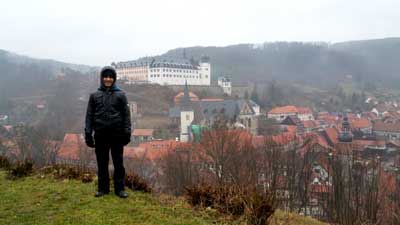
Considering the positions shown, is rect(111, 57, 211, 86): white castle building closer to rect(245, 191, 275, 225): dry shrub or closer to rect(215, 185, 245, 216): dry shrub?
rect(215, 185, 245, 216): dry shrub

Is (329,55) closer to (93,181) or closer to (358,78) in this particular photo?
(358,78)

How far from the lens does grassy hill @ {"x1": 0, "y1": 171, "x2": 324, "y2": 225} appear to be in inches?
157

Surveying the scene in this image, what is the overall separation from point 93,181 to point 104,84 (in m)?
1.88

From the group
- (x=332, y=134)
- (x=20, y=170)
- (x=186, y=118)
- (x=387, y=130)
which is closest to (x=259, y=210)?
(x=20, y=170)

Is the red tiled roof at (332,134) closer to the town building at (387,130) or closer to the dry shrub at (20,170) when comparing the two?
the town building at (387,130)

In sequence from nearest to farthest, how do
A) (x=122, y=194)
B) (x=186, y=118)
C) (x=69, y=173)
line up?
(x=122, y=194) < (x=69, y=173) < (x=186, y=118)

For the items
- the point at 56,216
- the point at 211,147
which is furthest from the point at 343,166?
the point at 56,216

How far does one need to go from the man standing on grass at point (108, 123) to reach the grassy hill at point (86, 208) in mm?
324

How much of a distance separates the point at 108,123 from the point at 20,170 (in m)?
2.57

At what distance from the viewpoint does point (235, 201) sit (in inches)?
169

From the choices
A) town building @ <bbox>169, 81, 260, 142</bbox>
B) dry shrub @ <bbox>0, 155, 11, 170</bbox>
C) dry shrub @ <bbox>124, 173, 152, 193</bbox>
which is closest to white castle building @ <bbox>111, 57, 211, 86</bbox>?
town building @ <bbox>169, 81, 260, 142</bbox>

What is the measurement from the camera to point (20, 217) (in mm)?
4059

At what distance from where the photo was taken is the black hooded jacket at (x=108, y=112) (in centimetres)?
470

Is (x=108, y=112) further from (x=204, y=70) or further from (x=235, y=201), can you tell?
(x=204, y=70)
